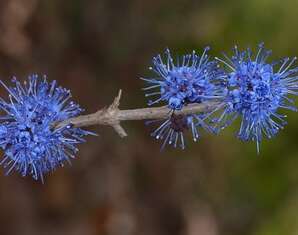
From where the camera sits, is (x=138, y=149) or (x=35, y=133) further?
(x=138, y=149)

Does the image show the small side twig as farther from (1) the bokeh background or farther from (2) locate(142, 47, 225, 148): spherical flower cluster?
(1) the bokeh background

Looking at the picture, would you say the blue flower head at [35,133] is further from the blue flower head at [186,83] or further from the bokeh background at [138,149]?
the bokeh background at [138,149]

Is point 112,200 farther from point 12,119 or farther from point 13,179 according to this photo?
point 12,119

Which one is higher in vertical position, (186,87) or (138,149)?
(138,149)

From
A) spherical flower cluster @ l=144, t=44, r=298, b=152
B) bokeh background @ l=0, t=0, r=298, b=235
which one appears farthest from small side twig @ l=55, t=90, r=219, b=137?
bokeh background @ l=0, t=0, r=298, b=235

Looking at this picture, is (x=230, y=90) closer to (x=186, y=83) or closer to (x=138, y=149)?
(x=186, y=83)

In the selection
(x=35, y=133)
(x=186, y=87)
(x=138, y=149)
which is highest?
(x=138, y=149)

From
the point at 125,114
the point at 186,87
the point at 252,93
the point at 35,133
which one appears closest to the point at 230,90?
the point at 252,93
